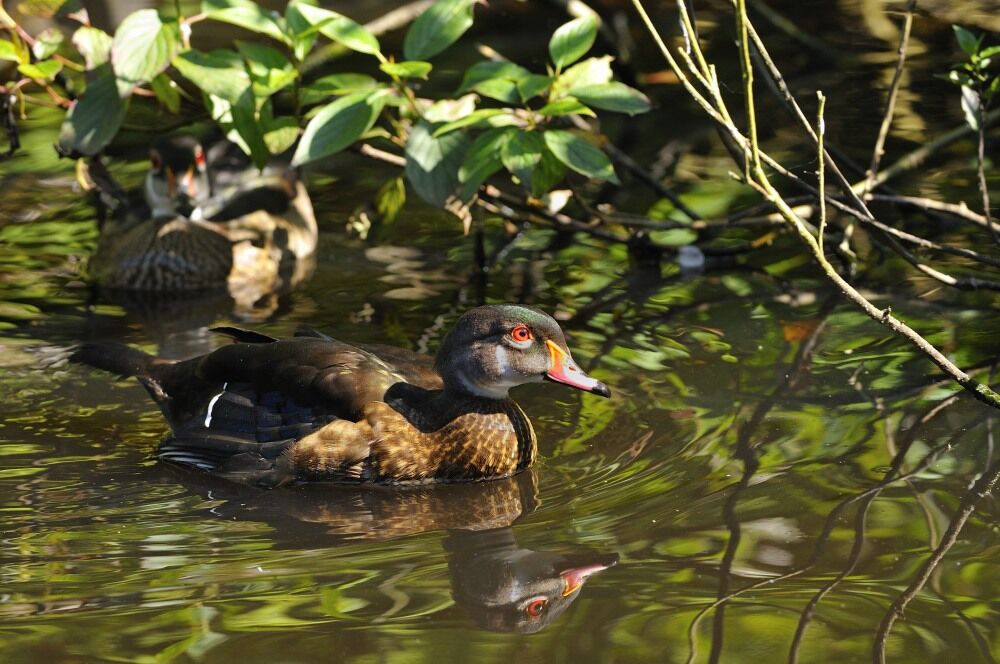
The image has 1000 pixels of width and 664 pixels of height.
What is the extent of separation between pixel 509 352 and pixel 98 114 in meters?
2.81

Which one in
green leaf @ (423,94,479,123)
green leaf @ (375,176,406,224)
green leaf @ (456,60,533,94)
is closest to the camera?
green leaf @ (456,60,533,94)

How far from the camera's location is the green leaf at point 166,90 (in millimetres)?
7699

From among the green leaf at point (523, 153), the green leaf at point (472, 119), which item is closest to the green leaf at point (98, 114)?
the green leaf at point (472, 119)

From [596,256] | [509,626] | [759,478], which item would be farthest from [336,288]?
[509,626]

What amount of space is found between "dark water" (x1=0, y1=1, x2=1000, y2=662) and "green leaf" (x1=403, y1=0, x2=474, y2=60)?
4.75ft

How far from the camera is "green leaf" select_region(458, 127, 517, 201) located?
691 cm

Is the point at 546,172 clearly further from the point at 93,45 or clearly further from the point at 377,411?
the point at 93,45

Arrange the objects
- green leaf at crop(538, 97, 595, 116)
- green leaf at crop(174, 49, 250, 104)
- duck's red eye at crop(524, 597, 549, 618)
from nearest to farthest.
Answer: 1. duck's red eye at crop(524, 597, 549, 618)
2. green leaf at crop(538, 97, 595, 116)
3. green leaf at crop(174, 49, 250, 104)

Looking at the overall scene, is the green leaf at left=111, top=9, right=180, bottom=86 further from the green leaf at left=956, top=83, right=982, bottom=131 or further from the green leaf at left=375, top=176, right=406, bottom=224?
the green leaf at left=956, top=83, right=982, bottom=131

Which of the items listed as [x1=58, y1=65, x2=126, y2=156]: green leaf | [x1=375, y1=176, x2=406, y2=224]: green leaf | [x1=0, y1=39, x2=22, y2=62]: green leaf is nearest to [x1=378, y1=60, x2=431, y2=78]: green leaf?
[x1=375, y1=176, x2=406, y2=224]: green leaf

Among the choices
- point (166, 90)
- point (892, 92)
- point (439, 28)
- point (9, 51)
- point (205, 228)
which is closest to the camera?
point (439, 28)

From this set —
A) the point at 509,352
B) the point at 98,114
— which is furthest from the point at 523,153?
the point at 98,114

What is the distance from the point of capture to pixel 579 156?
687 cm

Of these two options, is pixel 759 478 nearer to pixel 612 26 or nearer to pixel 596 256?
pixel 596 256
